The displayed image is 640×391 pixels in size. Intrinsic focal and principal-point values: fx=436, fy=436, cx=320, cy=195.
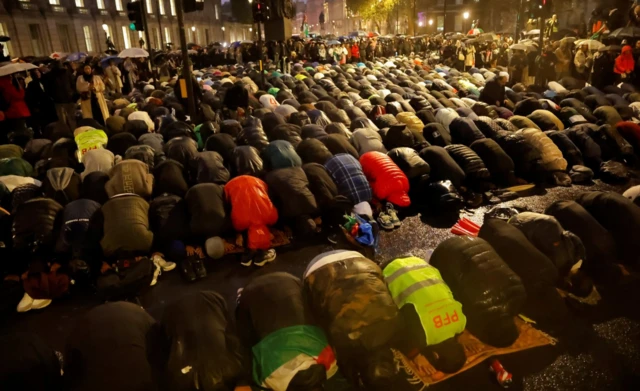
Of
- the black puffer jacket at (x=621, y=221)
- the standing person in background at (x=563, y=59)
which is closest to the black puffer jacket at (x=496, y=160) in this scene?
the black puffer jacket at (x=621, y=221)

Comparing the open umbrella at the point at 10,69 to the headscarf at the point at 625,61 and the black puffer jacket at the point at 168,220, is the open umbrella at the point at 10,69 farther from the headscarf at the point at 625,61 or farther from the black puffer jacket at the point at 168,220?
the headscarf at the point at 625,61

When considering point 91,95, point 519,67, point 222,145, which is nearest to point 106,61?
point 91,95

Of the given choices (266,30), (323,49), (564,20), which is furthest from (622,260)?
(564,20)

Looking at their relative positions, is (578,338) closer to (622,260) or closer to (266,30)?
(622,260)

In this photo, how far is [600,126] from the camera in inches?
350

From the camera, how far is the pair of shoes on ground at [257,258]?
573 cm

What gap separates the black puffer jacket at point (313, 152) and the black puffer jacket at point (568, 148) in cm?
448

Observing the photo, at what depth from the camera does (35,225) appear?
530cm

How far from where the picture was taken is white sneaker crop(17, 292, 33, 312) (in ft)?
16.3

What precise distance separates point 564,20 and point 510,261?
4037 cm

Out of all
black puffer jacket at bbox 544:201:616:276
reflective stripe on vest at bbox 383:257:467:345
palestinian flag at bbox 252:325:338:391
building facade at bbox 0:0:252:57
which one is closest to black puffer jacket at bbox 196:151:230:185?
reflective stripe on vest at bbox 383:257:467:345

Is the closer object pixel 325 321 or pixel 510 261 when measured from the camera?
pixel 325 321

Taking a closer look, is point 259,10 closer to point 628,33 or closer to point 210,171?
point 210,171

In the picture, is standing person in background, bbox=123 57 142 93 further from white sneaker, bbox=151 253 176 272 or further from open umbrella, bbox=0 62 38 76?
white sneaker, bbox=151 253 176 272
